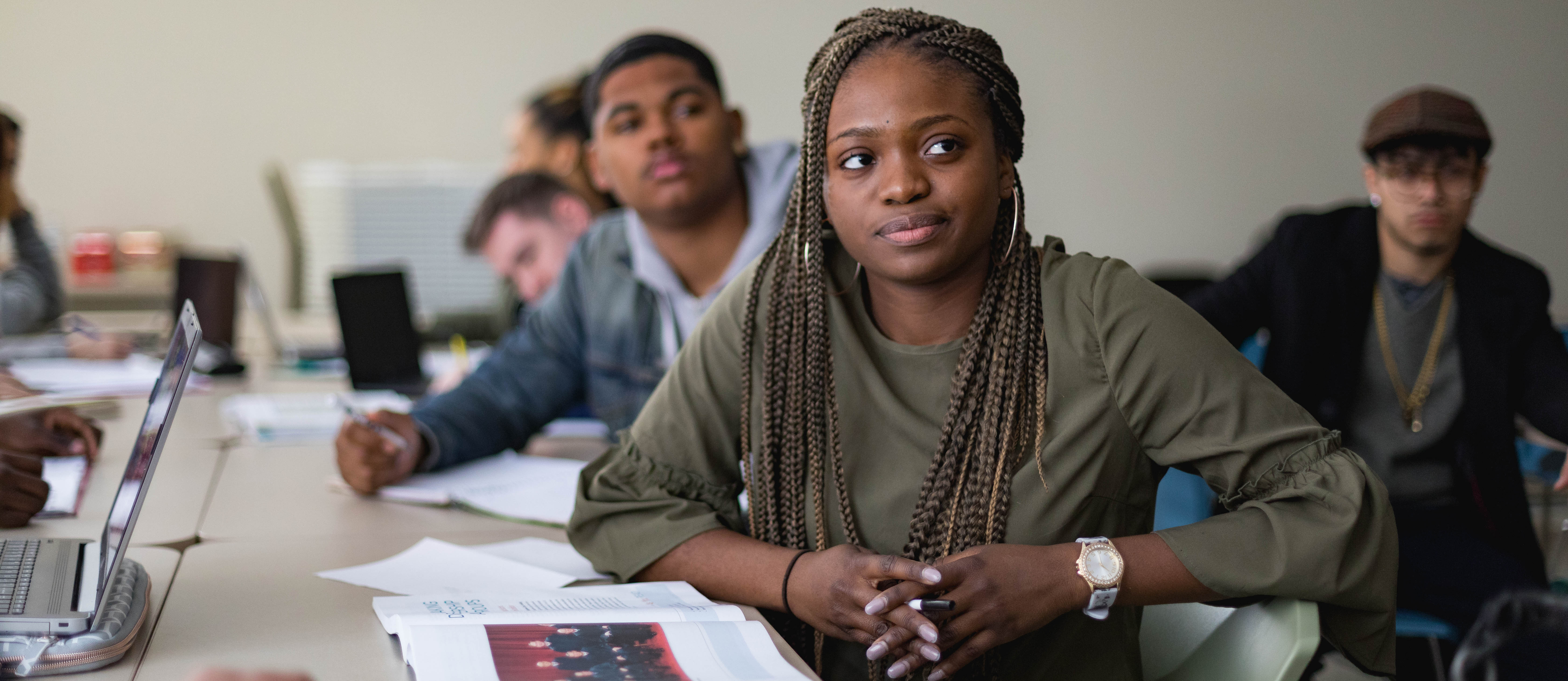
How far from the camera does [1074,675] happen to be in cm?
107

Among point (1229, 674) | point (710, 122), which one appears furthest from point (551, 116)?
point (1229, 674)

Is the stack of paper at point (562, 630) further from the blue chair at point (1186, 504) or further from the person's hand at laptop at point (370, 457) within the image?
the blue chair at point (1186, 504)

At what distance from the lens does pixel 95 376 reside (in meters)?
2.35

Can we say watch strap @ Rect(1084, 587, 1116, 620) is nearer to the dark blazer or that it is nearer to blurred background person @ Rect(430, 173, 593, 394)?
the dark blazer

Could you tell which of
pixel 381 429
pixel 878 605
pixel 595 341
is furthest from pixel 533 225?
pixel 878 605

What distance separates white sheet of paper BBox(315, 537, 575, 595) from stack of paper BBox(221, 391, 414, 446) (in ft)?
1.67

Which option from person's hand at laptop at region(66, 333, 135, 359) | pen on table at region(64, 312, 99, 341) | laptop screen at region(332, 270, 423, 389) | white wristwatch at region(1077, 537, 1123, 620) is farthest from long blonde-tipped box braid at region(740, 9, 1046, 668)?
pen on table at region(64, 312, 99, 341)

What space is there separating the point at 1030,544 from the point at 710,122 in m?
1.05

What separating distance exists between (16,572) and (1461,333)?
80.6 inches

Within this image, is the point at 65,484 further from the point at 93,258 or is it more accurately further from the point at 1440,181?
the point at 93,258

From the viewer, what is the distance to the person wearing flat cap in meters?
1.82

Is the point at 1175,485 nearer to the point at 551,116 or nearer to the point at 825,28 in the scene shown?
the point at 825,28

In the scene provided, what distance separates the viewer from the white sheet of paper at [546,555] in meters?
1.19

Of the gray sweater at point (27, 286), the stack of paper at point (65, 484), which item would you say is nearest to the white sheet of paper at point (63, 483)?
the stack of paper at point (65, 484)
